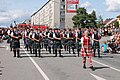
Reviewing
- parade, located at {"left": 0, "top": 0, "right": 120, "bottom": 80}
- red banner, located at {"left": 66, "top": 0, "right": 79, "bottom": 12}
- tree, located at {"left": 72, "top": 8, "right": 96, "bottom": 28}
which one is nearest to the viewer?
parade, located at {"left": 0, "top": 0, "right": 120, "bottom": 80}

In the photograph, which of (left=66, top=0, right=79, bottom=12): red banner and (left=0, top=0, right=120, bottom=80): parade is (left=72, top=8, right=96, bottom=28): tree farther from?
(left=0, top=0, right=120, bottom=80): parade

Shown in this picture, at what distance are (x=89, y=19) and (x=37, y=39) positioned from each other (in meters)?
91.9

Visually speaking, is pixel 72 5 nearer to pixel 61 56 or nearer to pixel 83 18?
pixel 83 18

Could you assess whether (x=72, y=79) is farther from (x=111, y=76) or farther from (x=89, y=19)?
(x=89, y=19)

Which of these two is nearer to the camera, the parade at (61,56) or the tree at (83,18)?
the parade at (61,56)

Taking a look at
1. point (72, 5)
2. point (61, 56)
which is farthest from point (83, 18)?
point (61, 56)

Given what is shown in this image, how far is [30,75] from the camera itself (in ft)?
38.8

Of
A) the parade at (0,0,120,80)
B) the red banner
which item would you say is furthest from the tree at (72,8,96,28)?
A: the parade at (0,0,120,80)

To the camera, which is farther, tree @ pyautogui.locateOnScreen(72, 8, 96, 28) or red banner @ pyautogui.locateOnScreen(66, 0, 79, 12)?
tree @ pyautogui.locateOnScreen(72, 8, 96, 28)

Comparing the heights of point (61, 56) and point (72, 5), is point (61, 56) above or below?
below

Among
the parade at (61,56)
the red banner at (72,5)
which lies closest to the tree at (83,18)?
the red banner at (72,5)

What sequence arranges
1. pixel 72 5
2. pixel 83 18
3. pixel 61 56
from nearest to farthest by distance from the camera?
pixel 61 56
pixel 83 18
pixel 72 5

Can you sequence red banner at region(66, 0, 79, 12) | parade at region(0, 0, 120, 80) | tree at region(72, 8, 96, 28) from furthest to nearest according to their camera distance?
tree at region(72, 8, 96, 28) → red banner at region(66, 0, 79, 12) → parade at region(0, 0, 120, 80)

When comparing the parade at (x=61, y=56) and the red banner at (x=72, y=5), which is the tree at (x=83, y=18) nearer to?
the red banner at (x=72, y=5)
